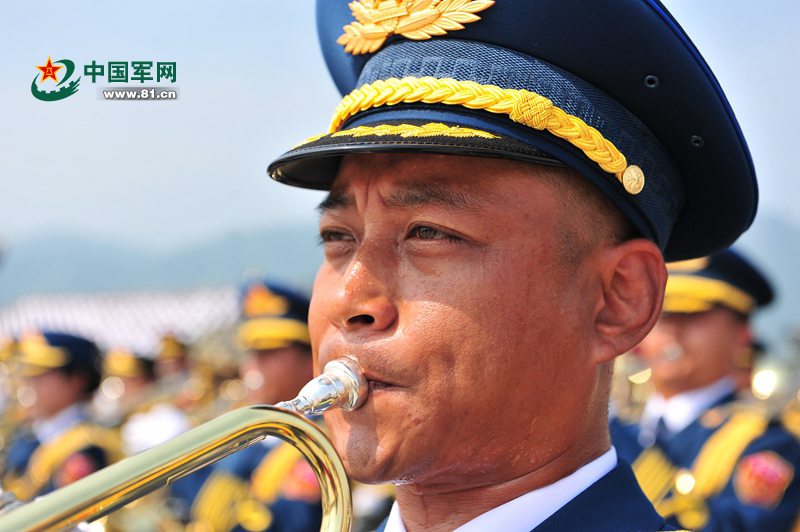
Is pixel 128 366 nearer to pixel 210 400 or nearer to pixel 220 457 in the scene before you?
pixel 210 400

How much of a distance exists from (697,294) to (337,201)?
5.00 m

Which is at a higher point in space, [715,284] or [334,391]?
[334,391]

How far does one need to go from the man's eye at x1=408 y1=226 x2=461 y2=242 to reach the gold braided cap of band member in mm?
306

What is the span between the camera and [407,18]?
81.0 inches

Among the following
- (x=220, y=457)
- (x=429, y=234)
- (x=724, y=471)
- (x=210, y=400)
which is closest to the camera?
(x=220, y=457)

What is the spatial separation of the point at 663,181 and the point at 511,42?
1.78ft

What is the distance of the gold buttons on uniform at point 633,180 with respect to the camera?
1.94m

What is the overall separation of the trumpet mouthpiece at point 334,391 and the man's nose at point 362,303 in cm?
9

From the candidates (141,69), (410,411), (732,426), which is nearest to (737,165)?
(410,411)

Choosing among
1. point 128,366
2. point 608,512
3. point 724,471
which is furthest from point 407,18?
point 128,366

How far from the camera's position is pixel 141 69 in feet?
12.8

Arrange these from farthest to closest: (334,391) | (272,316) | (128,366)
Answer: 1. (128,366)
2. (272,316)
3. (334,391)

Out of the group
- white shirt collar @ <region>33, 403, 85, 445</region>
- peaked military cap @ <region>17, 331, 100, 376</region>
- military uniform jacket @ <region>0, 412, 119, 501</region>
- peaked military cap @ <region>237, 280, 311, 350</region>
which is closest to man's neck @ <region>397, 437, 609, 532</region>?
peaked military cap @ <region>237, 280, 311, 350</region>

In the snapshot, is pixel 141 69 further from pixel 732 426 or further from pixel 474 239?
pixel 732 426
